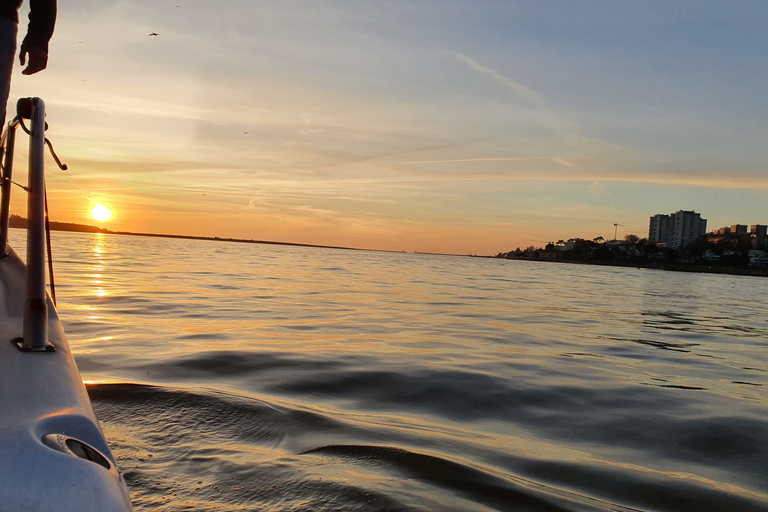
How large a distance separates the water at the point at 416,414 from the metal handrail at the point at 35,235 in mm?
1007

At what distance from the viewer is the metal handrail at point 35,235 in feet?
5.55

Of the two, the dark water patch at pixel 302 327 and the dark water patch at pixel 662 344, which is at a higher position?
the dark water patch at pixel 662 344

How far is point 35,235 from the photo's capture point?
1.81 metres

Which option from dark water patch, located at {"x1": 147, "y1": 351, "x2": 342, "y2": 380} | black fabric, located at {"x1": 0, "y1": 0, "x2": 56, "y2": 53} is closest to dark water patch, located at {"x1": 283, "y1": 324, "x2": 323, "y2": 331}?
dark water patch, located at {"x1": 147, "y1": 351, "x2": 342, "y2": 380}

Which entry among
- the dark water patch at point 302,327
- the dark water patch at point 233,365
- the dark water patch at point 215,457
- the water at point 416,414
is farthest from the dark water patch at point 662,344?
the dark water patch at point 215,457

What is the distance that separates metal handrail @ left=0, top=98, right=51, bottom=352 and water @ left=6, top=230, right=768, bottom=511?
1007 millimetres

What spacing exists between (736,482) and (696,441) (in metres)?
0.76

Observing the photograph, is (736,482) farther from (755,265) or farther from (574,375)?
(755,265)

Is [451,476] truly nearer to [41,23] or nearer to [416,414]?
[416,414]

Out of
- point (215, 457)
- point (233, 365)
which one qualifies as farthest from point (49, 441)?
point (233, 365)

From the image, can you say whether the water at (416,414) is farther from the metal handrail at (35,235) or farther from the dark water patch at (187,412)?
the metal handrail at (35,235)

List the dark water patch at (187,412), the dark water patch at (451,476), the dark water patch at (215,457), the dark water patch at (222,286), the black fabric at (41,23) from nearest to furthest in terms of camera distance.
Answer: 1. the black fabric at (41,23)
2. the dark water patch at (215,457)
3. the dark water patch at (451,476)
4. the dark water patch at (187,412)
5. the dark water patch at (222,286)

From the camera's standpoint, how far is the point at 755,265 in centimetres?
14462

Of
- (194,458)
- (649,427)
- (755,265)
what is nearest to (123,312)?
(194,458)
